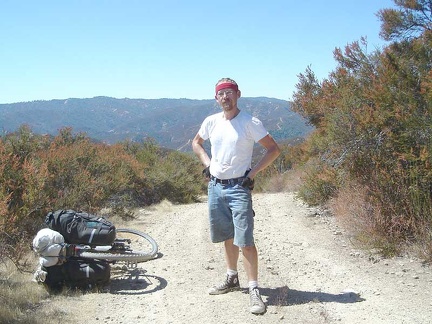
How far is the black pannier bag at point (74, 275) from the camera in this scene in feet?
15.4

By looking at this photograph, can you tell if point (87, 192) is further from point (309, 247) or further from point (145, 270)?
point (309, 247)

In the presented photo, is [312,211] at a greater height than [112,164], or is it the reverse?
[112,164]

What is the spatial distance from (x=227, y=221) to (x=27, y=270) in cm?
287

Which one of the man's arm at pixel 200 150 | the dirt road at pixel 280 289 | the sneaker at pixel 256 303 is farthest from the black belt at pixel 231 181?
the dirt road at pixel 280 289

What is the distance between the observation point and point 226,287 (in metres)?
→ 4.53

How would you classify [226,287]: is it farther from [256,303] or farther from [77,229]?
[77,229]

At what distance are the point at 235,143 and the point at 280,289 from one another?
1.72 metres

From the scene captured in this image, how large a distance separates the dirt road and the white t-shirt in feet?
4.42

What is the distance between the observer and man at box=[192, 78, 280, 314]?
4.13 m

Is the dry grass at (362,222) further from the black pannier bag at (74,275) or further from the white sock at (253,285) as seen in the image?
the black pannier bag at (74,275)

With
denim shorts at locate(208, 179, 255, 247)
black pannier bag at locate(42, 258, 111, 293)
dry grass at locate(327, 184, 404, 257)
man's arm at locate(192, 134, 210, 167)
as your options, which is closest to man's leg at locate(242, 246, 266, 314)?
denim shorts at locate(208, 179, 255, 247)

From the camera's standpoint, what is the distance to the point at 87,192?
8297mm

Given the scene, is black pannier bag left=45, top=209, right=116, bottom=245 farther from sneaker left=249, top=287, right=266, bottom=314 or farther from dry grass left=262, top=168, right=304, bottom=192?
dry grass left=262, top=168, right=304, bottom=192

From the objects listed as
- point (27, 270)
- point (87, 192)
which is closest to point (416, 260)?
point (27, 270)
